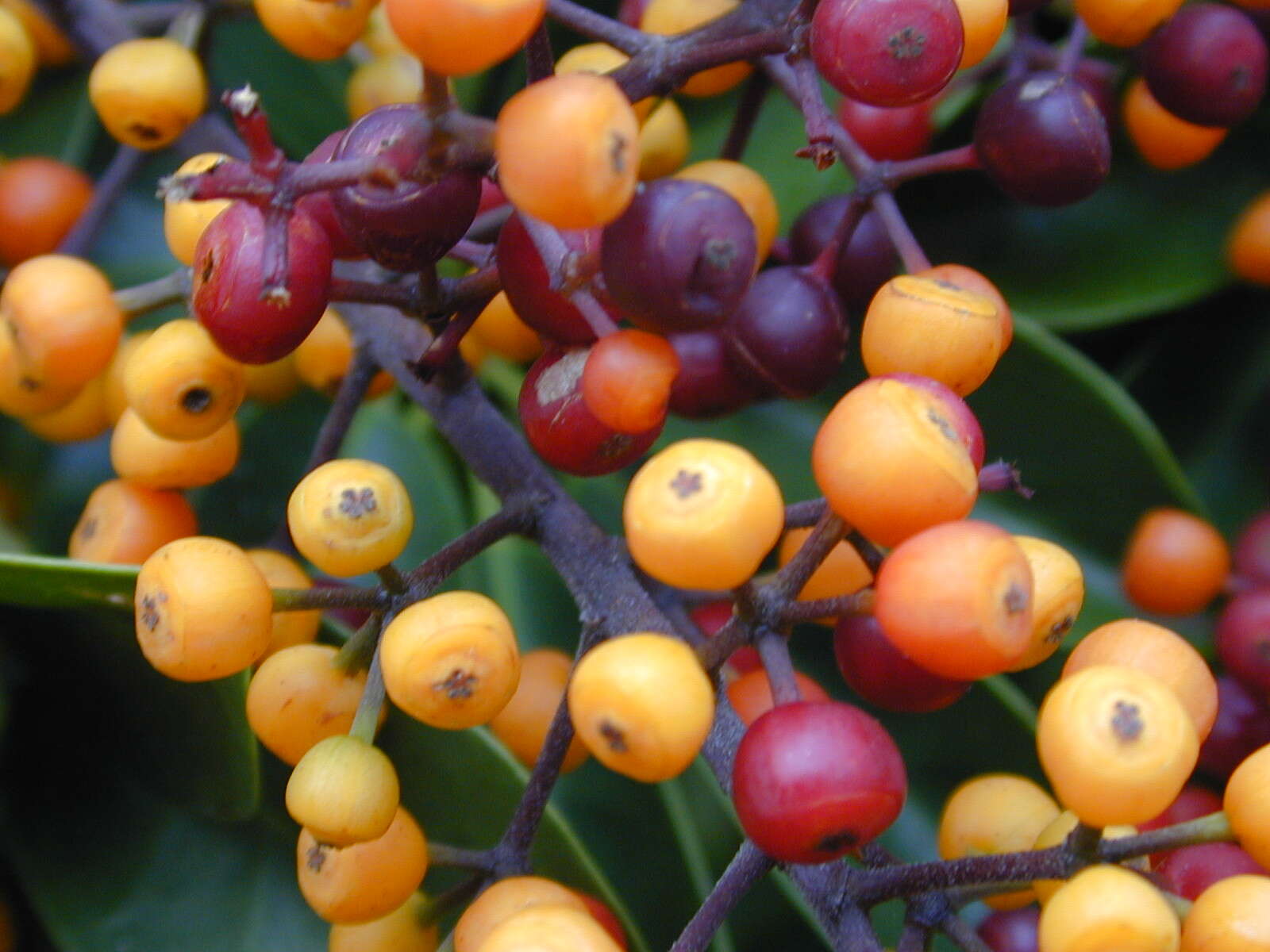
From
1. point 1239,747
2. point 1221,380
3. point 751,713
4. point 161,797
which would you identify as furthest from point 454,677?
point 1221,380

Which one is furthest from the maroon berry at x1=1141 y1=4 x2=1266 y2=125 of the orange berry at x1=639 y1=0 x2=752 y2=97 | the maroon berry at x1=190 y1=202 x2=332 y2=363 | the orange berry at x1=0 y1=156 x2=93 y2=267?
the orange berry at x1=0 y1=156 x2=93 y2=267

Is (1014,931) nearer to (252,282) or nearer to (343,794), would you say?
(343,794)

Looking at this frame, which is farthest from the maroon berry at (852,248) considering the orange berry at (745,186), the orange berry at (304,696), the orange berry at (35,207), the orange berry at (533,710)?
the orange berry at (35,207)

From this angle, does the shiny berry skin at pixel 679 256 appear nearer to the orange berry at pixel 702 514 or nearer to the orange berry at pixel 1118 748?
the orange berry at pixel 702 514

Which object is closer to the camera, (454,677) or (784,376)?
(454,677)

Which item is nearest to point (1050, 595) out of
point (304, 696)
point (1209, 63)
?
point (304, 696)

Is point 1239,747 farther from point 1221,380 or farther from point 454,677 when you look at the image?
point 454,677

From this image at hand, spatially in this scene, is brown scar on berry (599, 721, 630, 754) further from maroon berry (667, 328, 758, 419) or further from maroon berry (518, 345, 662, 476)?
maroon berry (667, 328, 758, 419)
